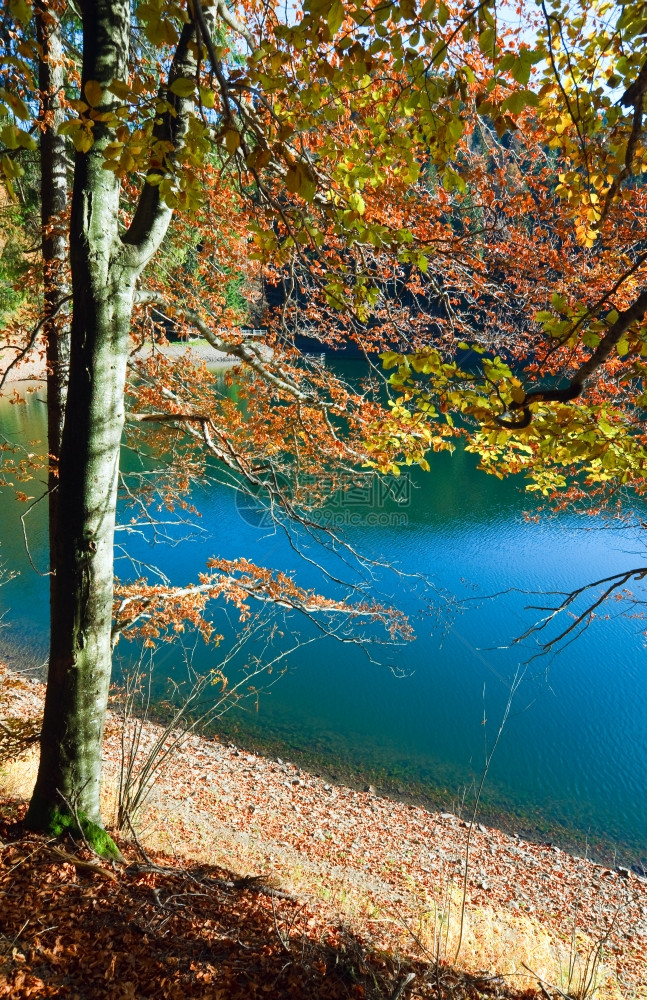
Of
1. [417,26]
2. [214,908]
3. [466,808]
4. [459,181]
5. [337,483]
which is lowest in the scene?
[466,808]

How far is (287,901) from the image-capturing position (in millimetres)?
2854

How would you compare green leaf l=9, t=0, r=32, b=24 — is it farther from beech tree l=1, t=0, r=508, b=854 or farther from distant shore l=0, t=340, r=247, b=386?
distant shore l=0, t=340, r=247, b=386

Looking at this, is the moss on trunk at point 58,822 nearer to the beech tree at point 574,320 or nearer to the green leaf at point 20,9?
the beech tree at point 574,320

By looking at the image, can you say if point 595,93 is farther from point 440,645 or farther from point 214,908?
point 440,645

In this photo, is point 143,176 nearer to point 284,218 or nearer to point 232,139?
point 284,218

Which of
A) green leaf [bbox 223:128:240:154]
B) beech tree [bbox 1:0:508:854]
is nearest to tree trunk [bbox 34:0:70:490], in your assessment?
beech tree [bbox 1:0:508:854]

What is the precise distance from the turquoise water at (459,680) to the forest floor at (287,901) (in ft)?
2.17

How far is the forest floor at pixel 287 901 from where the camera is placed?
2023mm

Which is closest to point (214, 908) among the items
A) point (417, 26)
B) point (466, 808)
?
point (417, 26)

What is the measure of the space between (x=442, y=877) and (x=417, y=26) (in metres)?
6.48

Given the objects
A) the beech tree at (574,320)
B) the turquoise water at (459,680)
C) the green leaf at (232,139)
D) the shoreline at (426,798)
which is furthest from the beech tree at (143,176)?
the shoreline at (426,798)

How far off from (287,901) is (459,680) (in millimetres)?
6673

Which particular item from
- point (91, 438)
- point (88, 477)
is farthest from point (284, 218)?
point (88, 477)

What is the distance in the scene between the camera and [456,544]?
12.7 metres
